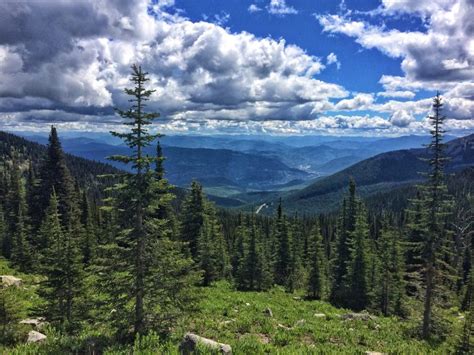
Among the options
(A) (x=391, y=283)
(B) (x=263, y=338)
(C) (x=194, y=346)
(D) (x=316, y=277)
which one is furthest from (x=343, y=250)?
(C) (x=194, y=346)

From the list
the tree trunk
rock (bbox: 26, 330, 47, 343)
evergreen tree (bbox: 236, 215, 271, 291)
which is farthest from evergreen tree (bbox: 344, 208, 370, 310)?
rock (bbox: 26, 330, 47, 343)

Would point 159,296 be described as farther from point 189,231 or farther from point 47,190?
point 47,190

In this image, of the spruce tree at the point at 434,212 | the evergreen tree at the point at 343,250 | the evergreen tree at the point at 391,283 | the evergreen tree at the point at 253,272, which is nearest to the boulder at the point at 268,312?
the spruce tree at the point at 434,212

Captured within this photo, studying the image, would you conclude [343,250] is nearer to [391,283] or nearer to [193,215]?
[391,283]

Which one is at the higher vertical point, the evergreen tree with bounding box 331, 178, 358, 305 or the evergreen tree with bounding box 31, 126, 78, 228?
the evergreen tree with bounding box 31, 126, 78, 228

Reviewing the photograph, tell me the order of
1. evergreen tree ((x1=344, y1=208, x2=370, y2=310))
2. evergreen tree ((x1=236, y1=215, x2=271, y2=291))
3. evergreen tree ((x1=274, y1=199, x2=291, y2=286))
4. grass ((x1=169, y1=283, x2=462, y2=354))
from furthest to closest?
evergreen tree ((x1=274, y1=199, x2=291, y2=286)) → evergreen tree ((x1=236, y1=215, x2=271, y2=291)) → evergreen tree ((x1=344, y1=208, x2=370, y2=310)) → grass ((x1=169, y1=283, x2=462, y2=354))

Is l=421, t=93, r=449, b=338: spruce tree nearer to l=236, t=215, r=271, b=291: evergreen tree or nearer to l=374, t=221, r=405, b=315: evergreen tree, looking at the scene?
l=374, t=221, r=405, b=315: evergreen tree

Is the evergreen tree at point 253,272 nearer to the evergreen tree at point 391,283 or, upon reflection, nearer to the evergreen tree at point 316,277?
the evergreen tree at point 316,277

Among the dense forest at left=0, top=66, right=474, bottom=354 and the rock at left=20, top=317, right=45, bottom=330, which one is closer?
the dense forest at left=0, top=66, right=474, bottom=354

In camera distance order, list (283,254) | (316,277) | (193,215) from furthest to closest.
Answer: (283,254) < (193,215) < (316,277)

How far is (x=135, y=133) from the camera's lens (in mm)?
12992

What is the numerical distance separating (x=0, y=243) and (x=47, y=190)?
1202 centimetres

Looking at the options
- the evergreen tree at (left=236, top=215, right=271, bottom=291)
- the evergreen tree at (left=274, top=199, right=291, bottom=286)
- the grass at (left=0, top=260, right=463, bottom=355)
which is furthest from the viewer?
the evergreen tree at (left=274, top=199, right=291, bottom=286)

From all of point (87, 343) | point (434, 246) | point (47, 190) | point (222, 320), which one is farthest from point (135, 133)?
point (47, 190)
